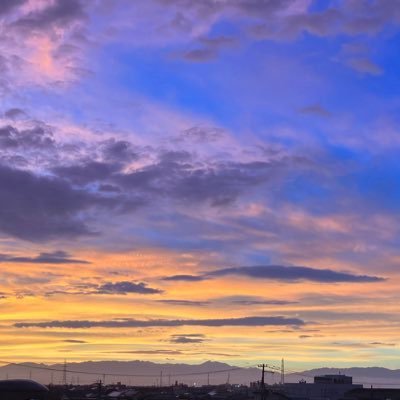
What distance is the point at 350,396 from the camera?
19388cm

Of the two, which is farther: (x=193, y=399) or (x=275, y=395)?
(x=193, y=399)

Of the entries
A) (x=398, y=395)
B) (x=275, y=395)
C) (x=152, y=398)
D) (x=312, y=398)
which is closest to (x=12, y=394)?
(x=152, y=398)

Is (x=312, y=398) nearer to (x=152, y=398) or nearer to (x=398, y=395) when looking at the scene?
(x=398, y=395)

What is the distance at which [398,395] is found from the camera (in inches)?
7643

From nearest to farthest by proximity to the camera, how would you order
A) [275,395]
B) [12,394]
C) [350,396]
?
[12,394], [275,395], [350,396]

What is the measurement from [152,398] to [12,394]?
52.5 meters

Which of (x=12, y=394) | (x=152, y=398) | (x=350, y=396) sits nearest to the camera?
(x=12, y=394)

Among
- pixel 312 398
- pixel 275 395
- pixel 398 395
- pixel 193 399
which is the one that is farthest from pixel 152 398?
pixel 398 395

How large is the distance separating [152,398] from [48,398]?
4874 centimetres

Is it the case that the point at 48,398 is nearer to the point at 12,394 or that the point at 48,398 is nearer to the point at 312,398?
the point at 12,394

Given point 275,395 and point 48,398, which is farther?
point 275,395

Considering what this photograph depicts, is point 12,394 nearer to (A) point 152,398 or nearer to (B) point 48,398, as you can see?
(B) point 48,398

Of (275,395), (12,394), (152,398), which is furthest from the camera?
(152,398)

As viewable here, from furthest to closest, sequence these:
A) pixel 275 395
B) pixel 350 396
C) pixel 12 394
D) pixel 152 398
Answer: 1. pixel 350 396
2. pixel 152 398
3. pixel 275 395
4. pixel 12 394
